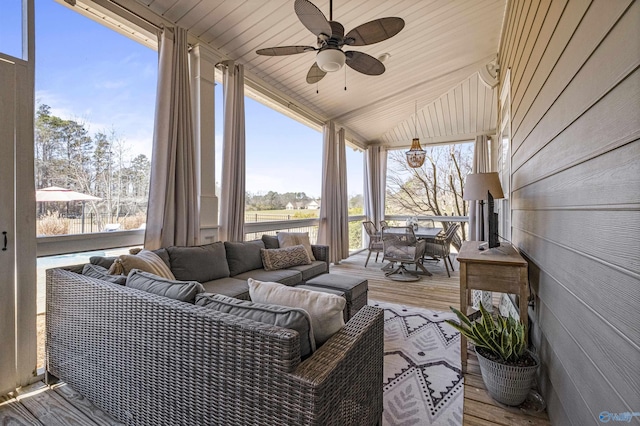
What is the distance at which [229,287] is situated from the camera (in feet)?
8.39

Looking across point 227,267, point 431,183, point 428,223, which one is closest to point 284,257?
point 227,267

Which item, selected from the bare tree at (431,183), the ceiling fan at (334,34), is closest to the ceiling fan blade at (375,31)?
the ceiling fan at (334,34)

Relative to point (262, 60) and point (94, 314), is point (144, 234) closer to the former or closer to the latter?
point (94, 314)

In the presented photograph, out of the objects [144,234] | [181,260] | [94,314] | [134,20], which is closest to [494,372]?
[94,314]

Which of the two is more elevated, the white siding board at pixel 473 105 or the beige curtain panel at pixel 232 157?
the white siding board at pixel 473 105

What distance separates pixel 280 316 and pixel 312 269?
2394mm

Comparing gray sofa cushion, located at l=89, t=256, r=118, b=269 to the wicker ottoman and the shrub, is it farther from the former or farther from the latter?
the wicker ottoman

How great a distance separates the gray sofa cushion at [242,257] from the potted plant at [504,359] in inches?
85.3

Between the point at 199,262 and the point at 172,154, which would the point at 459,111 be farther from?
the point at 199,262

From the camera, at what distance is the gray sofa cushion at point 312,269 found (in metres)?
3.34

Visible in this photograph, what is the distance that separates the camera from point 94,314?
1.63 meters

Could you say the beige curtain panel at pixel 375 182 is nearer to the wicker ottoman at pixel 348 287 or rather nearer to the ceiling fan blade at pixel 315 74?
the wicker ottoman at pixel 348 287

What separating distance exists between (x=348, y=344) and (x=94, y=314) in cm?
144

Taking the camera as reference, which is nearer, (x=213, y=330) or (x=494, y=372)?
(x=213, y=330)
